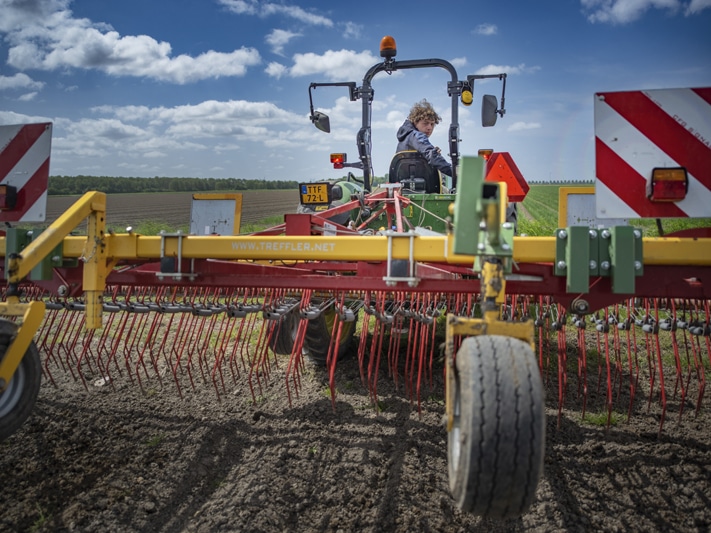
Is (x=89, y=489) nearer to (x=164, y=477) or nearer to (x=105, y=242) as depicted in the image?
(x=164, y=477)

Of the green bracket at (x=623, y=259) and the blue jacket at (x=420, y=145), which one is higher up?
the blue jacket at (x=420, y=145)

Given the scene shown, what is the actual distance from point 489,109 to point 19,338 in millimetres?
3673

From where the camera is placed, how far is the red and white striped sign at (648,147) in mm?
2012

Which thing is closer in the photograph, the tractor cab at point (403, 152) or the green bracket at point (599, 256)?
the green bracket at point (599, 256)

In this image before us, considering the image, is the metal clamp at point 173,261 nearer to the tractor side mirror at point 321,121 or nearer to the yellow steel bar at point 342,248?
the yellow steel bar at point 342,248

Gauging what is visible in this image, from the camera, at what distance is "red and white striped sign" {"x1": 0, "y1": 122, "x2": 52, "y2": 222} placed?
8.24 ft

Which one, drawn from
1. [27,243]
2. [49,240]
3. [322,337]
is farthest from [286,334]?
[49,240]

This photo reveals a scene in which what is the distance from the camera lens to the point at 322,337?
12.7ft

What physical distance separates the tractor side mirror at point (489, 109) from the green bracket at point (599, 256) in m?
2.75

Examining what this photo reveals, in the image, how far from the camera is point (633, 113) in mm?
2035

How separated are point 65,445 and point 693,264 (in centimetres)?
298

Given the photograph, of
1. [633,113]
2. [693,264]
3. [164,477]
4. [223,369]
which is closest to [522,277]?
[693,264]

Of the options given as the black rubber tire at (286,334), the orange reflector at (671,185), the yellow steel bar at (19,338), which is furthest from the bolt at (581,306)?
the black rubber tire at (286,334)

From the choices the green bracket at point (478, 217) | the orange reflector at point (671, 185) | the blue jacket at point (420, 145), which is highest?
the blue jacket at point (420, 145)
